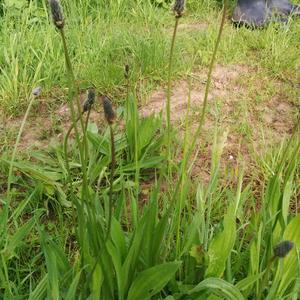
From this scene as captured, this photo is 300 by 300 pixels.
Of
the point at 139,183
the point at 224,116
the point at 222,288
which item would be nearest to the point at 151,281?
the point at 222,288

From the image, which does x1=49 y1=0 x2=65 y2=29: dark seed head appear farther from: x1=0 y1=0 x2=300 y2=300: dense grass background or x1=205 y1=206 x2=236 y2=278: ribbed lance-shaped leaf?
x1=205 y1=206 x2=236 y2=278: ribbed lance-shaped leaf

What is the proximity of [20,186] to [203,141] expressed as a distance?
33.2 inches

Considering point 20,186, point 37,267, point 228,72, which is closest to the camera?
point 37,267

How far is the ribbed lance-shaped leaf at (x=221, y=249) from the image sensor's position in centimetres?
133

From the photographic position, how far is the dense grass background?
50.9 inches

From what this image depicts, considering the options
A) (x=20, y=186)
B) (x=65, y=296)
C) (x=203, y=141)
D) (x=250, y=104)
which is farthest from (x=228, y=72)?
(x=65, y=296)

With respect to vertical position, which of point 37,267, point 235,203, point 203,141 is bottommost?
point 37,267

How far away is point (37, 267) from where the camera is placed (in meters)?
1.62

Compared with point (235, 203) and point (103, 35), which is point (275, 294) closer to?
point (235, 203)

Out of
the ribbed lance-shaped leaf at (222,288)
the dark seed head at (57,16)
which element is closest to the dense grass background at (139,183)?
the ribbed lance-shaped leaf at (222,288)

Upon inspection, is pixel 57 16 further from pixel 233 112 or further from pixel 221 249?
pixel 233 112

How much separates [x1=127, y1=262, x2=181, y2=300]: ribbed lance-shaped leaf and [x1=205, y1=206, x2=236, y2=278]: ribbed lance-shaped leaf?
0.16m

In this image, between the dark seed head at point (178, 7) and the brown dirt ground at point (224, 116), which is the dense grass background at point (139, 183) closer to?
the brown dirt ground at point (224, 116)

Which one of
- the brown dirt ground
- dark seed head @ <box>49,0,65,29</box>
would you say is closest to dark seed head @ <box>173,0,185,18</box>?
dark seed head @ <box>49,0,65,29</box>
